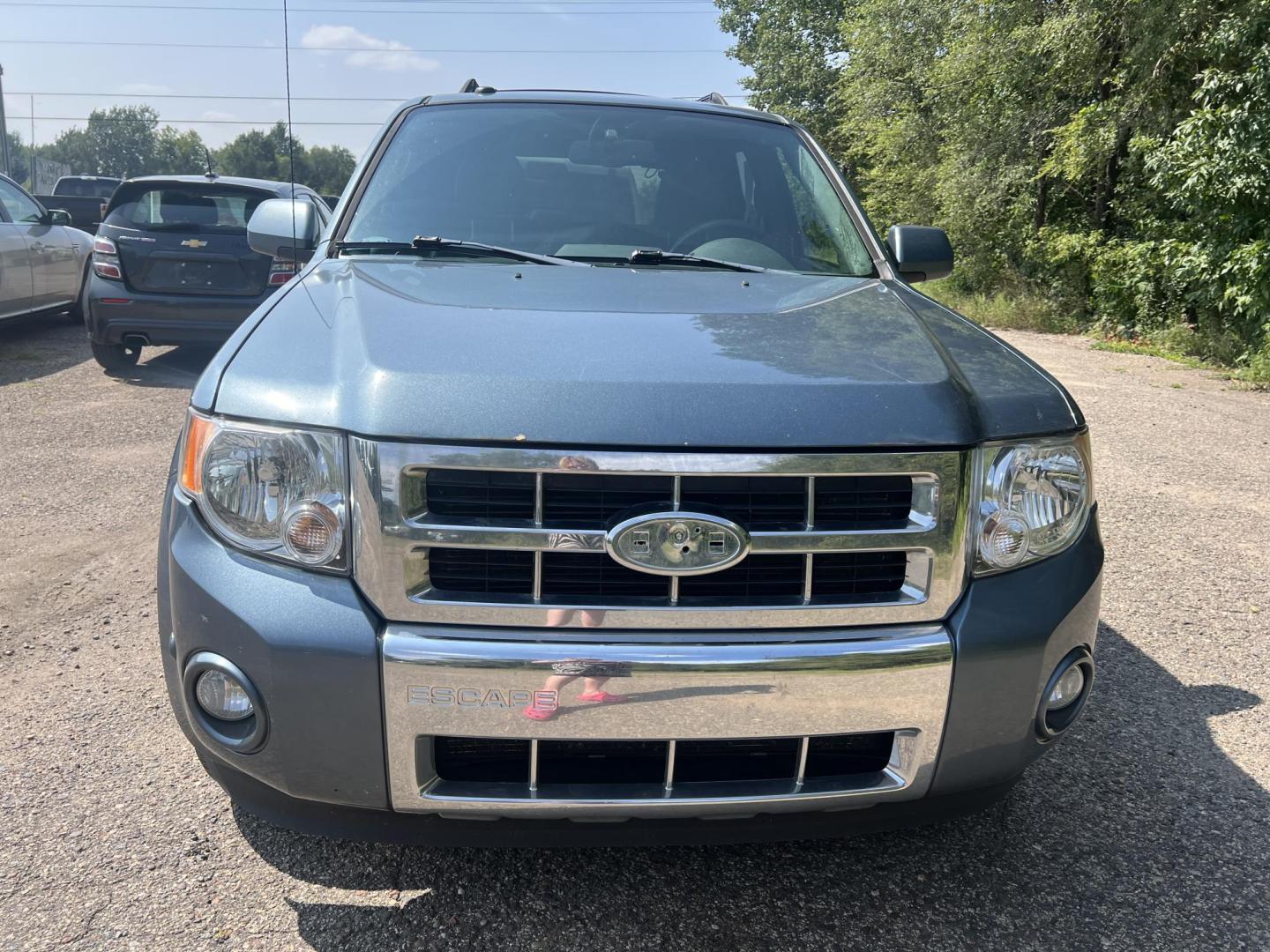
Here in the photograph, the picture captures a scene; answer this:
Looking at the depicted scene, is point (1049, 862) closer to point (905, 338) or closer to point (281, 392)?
point (905, 338)

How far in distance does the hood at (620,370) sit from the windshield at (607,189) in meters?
0.56

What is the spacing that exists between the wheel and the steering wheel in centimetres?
702

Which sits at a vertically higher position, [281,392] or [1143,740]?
[281,392]

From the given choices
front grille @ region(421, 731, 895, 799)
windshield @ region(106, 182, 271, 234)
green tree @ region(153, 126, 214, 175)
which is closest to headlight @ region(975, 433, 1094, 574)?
front grille @ region(421, 731, 895, 799)

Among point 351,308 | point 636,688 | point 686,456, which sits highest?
point 351,308

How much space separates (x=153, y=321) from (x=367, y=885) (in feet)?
23.9

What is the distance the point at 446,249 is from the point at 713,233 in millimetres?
837

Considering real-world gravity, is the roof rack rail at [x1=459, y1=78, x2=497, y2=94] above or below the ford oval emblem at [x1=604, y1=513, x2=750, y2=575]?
above

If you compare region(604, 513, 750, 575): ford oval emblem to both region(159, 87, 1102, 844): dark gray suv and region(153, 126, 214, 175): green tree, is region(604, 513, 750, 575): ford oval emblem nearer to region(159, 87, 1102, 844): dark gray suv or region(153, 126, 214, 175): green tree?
region(159, 87, 1102, 844): dark gray suv

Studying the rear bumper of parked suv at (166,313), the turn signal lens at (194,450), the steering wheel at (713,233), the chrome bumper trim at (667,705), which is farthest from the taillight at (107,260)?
the chrome bumper trim at (667,705)

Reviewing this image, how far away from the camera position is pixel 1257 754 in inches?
119

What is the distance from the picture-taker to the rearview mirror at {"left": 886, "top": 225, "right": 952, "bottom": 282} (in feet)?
10.9

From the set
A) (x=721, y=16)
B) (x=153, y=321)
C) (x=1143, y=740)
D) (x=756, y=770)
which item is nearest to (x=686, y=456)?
(x=756, y=770)

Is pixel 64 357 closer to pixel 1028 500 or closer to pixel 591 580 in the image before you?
pixel 591 580
